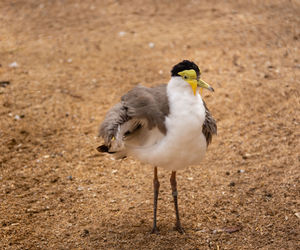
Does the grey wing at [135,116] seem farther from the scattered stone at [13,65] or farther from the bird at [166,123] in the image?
the scattered stone at [13,65]

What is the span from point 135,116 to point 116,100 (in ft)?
8.67

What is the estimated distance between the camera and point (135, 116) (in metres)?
3.33

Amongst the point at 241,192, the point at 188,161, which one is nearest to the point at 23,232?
the point at 188,161

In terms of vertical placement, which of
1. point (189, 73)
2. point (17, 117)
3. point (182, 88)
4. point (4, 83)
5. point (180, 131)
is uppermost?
point (189, 73)

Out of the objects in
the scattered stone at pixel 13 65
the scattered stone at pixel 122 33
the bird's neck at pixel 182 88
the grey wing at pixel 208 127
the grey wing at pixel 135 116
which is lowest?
the scattered stone at pixel 13 65

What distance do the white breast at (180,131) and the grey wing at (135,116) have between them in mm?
84

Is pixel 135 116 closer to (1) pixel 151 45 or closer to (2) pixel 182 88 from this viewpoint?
(2) pixel 182 88

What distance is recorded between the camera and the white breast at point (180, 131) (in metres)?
3.13

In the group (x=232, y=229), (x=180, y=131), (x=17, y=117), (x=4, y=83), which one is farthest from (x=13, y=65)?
(x=232, y=229)

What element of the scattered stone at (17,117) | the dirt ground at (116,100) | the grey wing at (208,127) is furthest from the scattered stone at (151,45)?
the grey wing at (208,127)

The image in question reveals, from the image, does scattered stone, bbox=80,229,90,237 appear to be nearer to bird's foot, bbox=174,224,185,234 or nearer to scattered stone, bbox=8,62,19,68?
bird's foot, bbox=174,224,185,234

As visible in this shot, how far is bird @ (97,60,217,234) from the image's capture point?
3158 millimetres

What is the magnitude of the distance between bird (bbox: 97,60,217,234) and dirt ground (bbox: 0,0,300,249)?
89 centimetres

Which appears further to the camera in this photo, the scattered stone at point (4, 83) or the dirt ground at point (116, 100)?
the scattered stone at point (4, 83)
